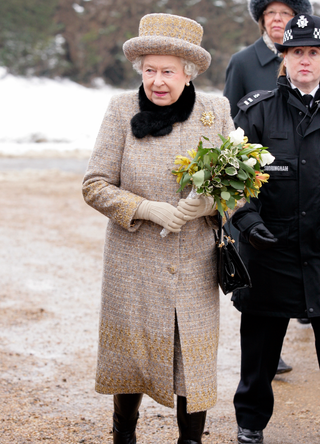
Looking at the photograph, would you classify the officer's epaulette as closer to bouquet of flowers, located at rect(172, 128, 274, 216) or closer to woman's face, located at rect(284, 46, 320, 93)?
woman's face, located at rect(284, 46, 320, 93)

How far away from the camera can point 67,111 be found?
3025cm

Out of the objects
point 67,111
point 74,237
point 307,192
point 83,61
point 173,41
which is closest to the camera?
point 173,41

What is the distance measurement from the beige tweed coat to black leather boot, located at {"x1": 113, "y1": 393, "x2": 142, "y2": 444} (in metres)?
0.10

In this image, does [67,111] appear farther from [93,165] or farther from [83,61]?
[93,165]

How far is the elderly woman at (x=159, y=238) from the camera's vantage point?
8.83 ft

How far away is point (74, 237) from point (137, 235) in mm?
6036

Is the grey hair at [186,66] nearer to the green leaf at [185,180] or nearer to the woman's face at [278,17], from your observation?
Result: the green leaf at [185,180]

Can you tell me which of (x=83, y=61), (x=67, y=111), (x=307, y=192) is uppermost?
(x=83, y=61)

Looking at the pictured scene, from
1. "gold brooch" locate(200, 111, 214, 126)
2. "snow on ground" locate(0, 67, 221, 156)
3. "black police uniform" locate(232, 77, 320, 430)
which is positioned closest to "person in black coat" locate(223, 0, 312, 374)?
"black police uniform" locate(232, 77, 320, 430)

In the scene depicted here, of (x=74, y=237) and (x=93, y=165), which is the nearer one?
(x=93, y=165)

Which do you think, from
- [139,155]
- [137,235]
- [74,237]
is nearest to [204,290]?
[137,235]

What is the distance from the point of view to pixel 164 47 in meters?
2.62

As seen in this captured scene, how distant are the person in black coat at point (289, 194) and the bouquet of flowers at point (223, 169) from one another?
1.22 ft

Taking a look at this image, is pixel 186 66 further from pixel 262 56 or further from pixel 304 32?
pixel 262 56
